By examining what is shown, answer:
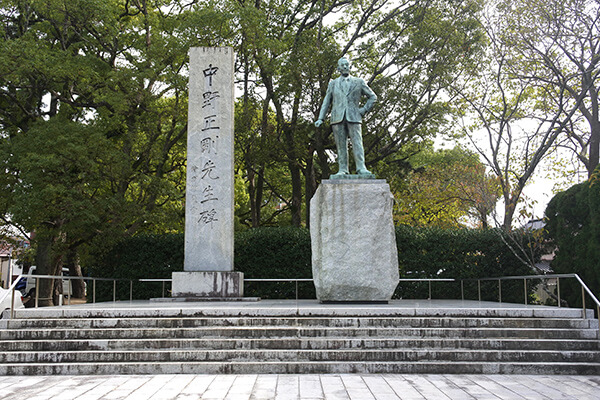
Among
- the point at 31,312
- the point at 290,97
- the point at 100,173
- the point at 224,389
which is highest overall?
the point at 290,97

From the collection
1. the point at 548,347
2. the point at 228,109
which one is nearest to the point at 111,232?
the point at 228,109

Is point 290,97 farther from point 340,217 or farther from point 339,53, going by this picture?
point 340,217

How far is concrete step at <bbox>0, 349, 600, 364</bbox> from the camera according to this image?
20.2 feet

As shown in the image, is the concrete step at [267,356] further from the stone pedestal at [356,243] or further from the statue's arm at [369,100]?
the statue's arm at [369,100]

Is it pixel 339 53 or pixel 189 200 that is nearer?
pixel 189 200

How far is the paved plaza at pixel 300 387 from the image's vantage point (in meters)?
4.81

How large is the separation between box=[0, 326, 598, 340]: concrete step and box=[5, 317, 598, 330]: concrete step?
0.20 metres

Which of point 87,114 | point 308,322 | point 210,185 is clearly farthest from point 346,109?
point 87,114

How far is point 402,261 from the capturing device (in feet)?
44.8

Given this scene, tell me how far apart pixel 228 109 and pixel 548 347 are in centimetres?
778

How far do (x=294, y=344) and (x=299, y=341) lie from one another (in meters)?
0.07

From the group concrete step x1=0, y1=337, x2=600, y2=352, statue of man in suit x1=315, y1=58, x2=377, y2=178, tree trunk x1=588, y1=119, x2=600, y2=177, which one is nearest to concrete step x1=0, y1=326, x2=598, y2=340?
concrete step x1=0, y1=337, x2=600, y2=352

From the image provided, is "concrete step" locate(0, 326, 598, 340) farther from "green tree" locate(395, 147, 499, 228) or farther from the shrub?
"green tree" locate(395, 147, 499, 228)

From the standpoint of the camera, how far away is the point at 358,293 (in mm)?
8789
